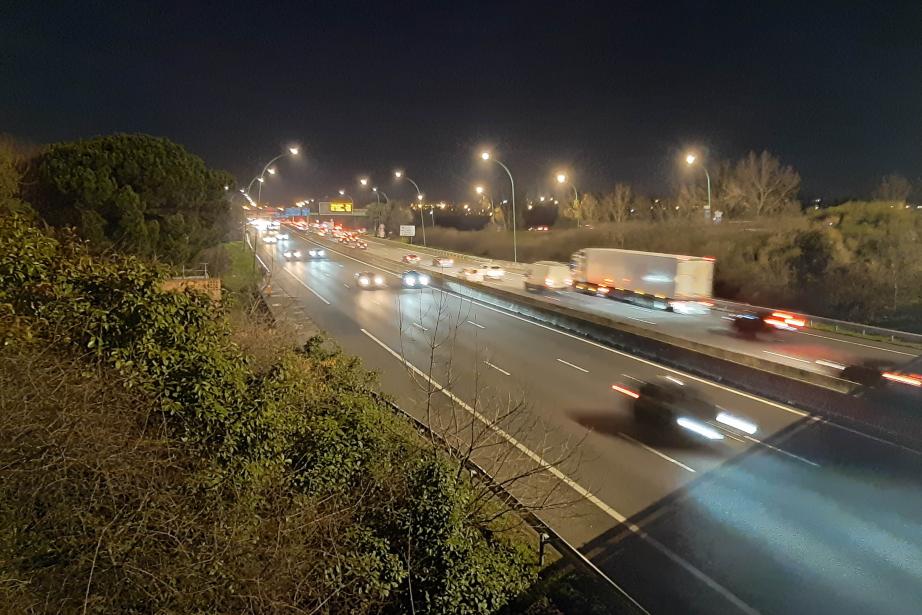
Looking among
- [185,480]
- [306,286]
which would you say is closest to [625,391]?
[185,480]

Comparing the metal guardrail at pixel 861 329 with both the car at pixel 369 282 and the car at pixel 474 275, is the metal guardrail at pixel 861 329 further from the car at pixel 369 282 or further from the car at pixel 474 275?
the car at pixel 369 282

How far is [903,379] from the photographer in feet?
44.5

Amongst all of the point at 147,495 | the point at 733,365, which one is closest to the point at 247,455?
the point at 147,495

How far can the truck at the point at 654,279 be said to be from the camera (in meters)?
31.4

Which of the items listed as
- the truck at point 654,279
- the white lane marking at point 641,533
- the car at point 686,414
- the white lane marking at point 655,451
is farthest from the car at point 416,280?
the white lane marking at point 641,533

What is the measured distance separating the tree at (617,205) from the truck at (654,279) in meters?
46.3

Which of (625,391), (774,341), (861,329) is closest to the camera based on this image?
(625,391)

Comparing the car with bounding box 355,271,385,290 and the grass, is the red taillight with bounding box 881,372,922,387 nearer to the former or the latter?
the grass

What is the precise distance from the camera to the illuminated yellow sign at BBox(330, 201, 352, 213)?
312 ft

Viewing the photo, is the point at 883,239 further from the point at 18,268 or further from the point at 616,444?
the point at 18,268

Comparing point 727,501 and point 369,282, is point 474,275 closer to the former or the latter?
point 369,282

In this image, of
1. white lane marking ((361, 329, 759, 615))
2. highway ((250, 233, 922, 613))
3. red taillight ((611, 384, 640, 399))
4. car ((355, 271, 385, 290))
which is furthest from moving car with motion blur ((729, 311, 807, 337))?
car ((355, 271, 385, 290))

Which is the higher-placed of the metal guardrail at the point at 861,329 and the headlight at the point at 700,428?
the headlight at the point at 700,428

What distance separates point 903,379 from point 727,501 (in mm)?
6586
